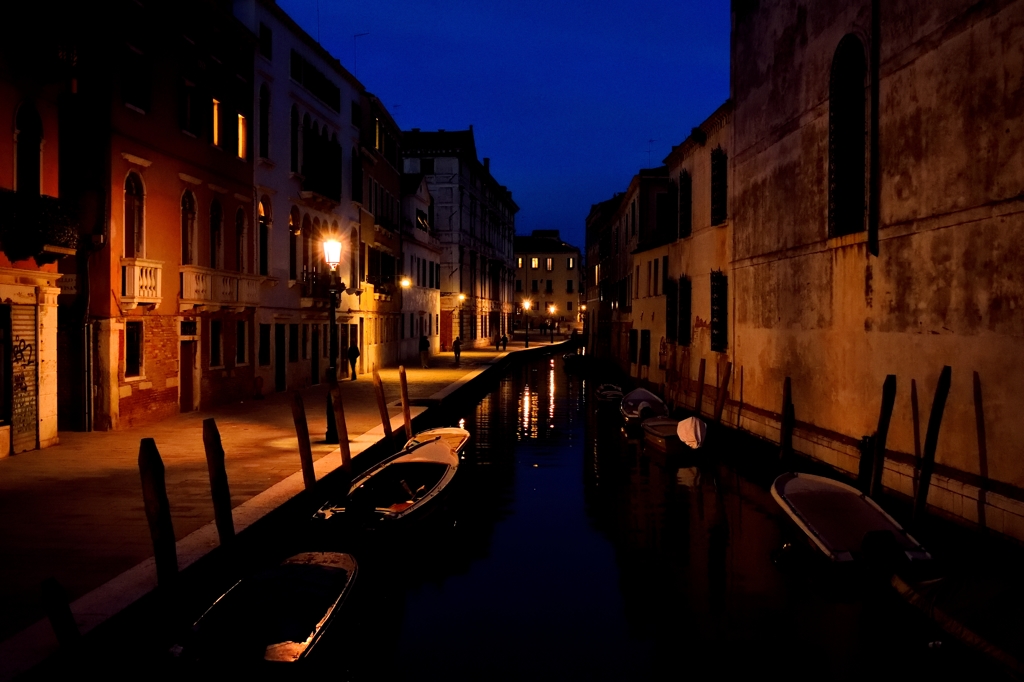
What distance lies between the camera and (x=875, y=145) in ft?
40.3

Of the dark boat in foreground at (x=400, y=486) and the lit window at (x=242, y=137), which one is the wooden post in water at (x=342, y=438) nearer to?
the dark boat in foreground at (x=400, y=486)

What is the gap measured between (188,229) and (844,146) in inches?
519

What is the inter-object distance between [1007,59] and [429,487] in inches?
347

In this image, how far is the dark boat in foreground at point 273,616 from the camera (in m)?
6.03

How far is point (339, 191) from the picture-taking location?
90.1ft

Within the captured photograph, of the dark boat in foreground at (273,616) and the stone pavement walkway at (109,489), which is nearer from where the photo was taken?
the dark boat in foreground at (273,616)

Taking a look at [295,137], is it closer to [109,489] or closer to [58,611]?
[109,489]

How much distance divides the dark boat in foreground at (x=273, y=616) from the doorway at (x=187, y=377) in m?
11.4

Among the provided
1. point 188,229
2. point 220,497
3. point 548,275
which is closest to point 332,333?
point 188,229

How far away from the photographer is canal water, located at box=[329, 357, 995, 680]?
7.34m

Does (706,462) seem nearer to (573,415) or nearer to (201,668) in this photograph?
(573,415)

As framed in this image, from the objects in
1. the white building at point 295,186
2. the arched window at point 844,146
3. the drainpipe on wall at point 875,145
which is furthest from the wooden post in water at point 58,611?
the white building at point 295,186

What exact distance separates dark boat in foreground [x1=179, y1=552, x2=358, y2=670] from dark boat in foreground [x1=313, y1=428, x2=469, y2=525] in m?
2.36

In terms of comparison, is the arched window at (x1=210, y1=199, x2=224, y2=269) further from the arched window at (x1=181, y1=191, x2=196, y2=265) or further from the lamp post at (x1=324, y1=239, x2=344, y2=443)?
the lamp post at (x1=324, y1=239, x2=344, y2=443)
